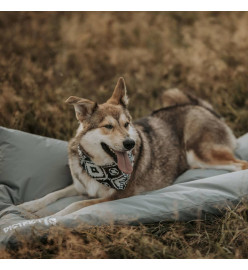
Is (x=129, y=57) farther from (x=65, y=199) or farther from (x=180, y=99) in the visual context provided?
(x=65, y=199)

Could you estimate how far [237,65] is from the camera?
595cm

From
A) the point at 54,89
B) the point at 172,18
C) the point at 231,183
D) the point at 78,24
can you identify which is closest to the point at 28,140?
the point at 54,89

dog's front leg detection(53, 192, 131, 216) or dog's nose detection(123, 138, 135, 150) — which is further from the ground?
dog's nose detection(123, 138, 135, 150)

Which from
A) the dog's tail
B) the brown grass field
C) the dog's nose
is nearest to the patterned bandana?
the dog's nose

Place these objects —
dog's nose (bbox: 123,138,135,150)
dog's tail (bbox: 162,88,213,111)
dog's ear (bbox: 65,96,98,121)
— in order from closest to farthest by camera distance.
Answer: dog's nose (bbox: 123,138,135,150) < dog's ear (bbox: 65,96,98,121) < dog's tail (bbox: 162,88,213,111)

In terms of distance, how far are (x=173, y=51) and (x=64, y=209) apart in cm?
427

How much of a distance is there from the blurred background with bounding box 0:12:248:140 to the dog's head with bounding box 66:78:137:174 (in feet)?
5.43

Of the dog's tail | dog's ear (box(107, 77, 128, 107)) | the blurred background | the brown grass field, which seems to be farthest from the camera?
the blurred background

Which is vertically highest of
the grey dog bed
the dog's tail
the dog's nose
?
the dog's tail

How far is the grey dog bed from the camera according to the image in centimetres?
270

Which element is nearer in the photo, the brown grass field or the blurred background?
the brown grass field

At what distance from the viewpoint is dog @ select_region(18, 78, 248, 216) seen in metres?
3.13

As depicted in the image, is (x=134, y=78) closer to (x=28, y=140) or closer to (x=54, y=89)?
(x=54, y=89)

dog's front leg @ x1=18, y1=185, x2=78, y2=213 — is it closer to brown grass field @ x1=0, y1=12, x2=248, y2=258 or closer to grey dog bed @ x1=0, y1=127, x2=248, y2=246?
grey dog bed @ x1=0, y1=127, x2=248, y2=246
